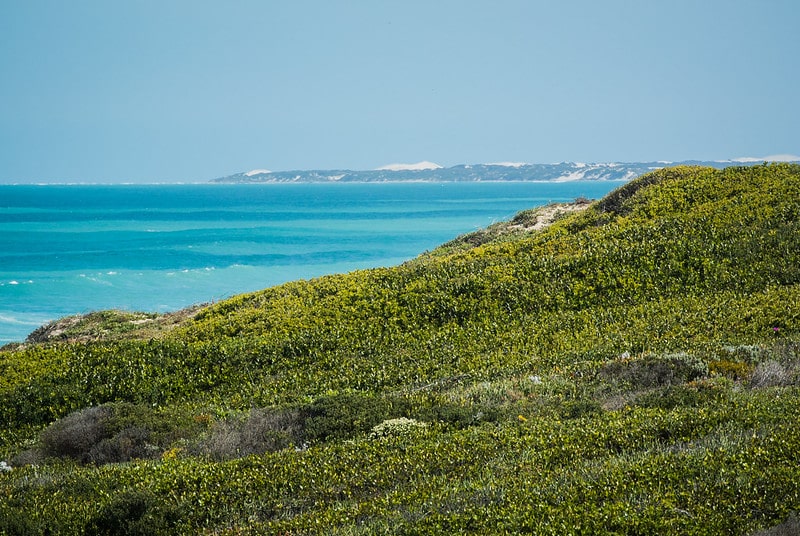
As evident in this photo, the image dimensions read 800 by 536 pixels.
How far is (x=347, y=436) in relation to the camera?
12508 mm

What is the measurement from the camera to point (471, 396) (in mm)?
14258

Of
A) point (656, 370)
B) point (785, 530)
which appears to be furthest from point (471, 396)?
point (785, 530)

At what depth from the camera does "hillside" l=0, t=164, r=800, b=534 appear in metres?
8.30

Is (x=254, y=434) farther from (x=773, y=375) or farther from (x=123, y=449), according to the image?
(x=773, y=375)

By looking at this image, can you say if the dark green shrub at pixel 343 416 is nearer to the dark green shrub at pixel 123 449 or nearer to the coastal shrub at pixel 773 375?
the dark green shrub at pixel 123 449

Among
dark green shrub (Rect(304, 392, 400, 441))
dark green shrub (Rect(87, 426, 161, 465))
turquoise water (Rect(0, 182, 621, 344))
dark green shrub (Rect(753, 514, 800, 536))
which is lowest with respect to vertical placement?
turquoise water (Rect(0, 182, 621, 344))

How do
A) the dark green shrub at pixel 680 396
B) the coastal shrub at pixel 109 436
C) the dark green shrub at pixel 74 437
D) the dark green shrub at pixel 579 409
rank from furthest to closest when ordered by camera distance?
the dark green shrub at pixel 74 437
the coastal shrub at pixel 109 436
the dark green shrub at pixel 579 409
the dark green shrub at pixel 680 396

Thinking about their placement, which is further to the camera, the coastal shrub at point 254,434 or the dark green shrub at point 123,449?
the dark green shrub at point 123,449

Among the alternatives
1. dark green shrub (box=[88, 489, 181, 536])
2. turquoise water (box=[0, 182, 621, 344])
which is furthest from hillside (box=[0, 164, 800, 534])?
turquoise water (box=[0, 182, 621, 344])

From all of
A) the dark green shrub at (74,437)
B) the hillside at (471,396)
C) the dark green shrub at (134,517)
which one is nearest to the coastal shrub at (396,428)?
the hillside at (471,396)

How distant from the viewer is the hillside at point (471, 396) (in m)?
8.30

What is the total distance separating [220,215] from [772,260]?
132 meters

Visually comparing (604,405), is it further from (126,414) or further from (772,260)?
(772,260)

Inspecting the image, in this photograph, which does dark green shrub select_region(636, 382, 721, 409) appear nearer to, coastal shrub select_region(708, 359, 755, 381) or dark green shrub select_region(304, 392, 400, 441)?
coastal shrub select_region(708, 359, 755, 381)
